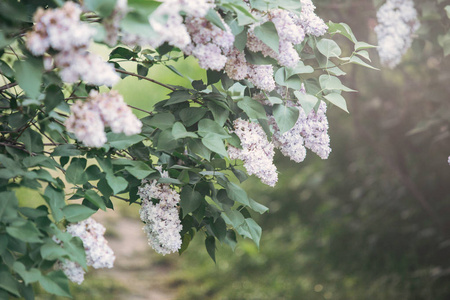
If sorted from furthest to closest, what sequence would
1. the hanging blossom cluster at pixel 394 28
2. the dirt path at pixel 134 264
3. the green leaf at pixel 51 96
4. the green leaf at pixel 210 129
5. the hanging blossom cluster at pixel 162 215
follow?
the dirt path at pixel 134 264
the hanging blossom cluster at pixel 394 28
the hanging blossom cluster at pixel 162 215
the green leaf at pixel 210 129
the green leaf at pixel 51 96

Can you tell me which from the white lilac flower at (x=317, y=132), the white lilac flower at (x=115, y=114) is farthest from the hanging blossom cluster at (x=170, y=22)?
the white lilac flower at (x=317, y=132)

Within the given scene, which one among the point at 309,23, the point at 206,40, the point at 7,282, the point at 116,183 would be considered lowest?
the point at 7,282

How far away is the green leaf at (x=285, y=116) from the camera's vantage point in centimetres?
153

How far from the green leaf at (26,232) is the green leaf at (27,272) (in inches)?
2.9

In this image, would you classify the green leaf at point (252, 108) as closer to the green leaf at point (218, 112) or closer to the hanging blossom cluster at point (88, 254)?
the green leaf at point (218, 112)

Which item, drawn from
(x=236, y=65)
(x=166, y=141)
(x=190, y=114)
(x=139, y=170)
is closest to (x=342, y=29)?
(x=236, y=65)

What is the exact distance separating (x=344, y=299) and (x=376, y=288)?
9.4 inches

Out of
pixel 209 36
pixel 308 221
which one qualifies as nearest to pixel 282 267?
pixel 308 221

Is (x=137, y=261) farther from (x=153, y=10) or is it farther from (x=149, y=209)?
(x=153, y=10)

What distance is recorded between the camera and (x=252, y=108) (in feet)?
4.93

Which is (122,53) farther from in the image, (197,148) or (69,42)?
(69,42)

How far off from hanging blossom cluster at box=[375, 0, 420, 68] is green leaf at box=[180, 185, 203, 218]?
132 centimetres

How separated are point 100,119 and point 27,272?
399 millimetres

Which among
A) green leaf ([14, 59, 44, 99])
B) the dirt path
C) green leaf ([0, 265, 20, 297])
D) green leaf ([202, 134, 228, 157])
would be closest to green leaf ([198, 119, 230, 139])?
green leaf ([202, 134, 228, 157])
